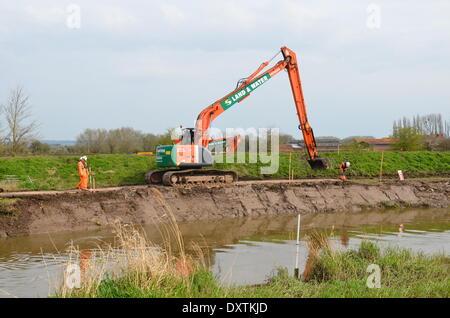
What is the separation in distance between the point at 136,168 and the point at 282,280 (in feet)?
58.1

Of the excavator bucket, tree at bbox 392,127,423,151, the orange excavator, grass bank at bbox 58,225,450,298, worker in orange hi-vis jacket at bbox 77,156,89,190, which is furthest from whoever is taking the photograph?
tree at bbox 392,127,423,151

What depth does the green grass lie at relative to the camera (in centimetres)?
739

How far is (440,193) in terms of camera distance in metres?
25.9

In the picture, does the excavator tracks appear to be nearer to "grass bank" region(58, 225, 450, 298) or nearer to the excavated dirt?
the excavated dirt

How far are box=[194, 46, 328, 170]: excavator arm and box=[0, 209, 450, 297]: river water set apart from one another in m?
4.38

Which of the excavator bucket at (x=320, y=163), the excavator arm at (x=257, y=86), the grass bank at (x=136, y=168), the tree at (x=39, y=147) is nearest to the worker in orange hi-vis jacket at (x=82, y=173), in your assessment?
the grass bank at (x=136, y=168)

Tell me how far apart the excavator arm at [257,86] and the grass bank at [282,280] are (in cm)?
1251

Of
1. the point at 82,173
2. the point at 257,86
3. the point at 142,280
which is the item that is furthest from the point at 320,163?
the point at 142,280

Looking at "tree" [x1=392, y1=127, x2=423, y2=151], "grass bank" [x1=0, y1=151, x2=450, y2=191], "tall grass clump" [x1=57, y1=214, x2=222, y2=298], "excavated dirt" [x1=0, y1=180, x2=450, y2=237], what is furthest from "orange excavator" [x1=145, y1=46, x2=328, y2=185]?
"tree" [x1=392, y1=127, x2=423, y2=151]

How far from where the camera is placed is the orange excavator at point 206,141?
21781mm
